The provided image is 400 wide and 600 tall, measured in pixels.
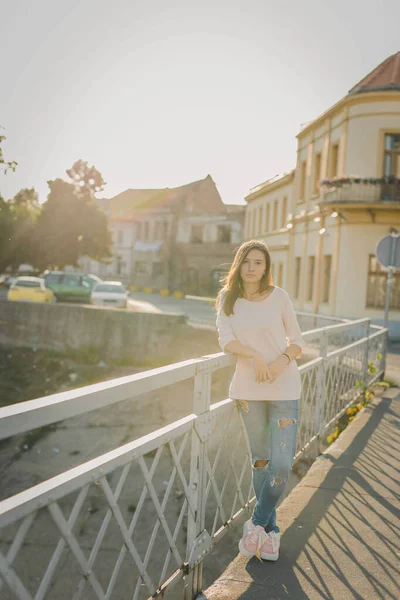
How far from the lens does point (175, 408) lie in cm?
1664

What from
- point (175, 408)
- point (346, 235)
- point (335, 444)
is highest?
point (346, 235)

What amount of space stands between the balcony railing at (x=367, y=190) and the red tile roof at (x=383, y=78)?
3.40 meters

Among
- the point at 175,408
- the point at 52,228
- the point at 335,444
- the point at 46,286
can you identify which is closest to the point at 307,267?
the point at 175,408

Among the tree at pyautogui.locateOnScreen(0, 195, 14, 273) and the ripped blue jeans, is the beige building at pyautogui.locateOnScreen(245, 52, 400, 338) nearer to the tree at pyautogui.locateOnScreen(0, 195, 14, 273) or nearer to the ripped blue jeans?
the ripped blue jeans

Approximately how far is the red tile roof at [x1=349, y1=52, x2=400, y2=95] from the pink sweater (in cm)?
1965

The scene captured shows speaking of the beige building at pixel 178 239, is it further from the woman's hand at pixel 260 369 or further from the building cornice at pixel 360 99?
the woman's hand at pixel 260 369

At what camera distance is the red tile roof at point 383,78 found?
2086cm

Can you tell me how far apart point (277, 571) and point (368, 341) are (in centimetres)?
631

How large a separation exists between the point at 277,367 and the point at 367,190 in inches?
719

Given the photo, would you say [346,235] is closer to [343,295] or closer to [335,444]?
[343,295]

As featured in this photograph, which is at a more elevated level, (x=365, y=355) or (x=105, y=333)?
(x=365, y=355)

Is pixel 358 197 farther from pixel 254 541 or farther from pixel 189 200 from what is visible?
pixel 189 200

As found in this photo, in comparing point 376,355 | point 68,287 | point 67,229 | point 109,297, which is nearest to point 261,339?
point 376,355

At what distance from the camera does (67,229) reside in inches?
1970
